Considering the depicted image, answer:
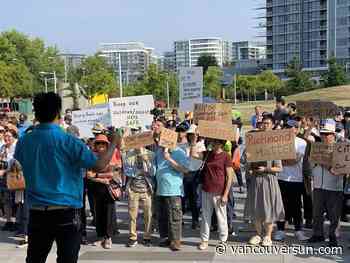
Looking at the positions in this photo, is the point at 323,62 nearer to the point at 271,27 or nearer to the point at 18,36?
the point at 271,27

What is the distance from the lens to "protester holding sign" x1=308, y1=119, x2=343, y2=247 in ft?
26.8

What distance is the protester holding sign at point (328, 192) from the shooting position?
816cm

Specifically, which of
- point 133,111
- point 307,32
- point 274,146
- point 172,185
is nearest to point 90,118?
point 133,111

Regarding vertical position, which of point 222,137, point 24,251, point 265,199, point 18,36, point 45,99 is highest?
A: point 18,36

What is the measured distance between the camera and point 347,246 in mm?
8219

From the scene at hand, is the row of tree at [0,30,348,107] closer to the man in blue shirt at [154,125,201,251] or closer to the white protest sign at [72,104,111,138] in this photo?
the white protest sign at [72,104,111,138]

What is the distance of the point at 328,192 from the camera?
8.22m

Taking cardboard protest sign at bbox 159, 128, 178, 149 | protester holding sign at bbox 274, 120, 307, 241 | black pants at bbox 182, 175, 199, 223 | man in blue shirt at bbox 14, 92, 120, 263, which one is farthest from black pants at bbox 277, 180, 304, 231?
man in blue shirt at bbox 14, 92, 120, 263

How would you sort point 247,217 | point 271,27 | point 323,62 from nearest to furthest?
point 247,217
point 323,62
point 271,27

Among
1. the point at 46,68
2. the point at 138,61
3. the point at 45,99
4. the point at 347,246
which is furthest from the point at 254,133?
the point at 138,61

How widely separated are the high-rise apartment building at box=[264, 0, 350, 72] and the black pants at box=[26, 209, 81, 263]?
136 m

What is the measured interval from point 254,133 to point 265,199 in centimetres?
89

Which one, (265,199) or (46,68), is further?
(46,68)

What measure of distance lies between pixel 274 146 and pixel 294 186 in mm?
1016
